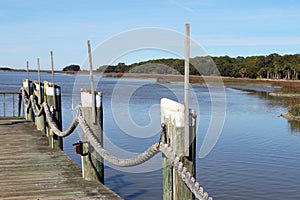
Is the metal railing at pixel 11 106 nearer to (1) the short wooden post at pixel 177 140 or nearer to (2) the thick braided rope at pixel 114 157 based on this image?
(2) the thick braided rope at pixel 114 157

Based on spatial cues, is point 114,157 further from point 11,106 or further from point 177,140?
point 11,106

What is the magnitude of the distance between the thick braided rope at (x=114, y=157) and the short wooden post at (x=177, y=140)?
0.30 meters

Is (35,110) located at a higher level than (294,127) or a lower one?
higher

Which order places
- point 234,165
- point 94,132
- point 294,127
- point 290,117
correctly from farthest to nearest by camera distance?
1. point 290,117
2. point 294,127
3. point 234,165
4. point 94,132

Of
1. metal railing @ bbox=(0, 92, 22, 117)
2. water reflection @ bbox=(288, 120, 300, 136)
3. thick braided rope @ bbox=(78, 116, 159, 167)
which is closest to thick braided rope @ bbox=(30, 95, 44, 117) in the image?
metal railing @ bbox=(0, 92, 22, 117)

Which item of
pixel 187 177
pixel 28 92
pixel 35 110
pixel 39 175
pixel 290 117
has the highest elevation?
pixel 28 92

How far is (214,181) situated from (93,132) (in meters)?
6.19

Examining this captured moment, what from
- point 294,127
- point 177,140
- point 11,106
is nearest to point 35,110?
point 177,140

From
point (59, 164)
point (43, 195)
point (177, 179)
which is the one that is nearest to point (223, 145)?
point (59, 164)

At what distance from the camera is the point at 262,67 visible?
104 meters

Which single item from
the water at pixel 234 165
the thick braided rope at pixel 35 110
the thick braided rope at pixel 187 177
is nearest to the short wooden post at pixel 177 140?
the thick braided rope at pixel 187 177

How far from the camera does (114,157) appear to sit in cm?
530

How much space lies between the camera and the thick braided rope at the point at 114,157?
429 centimetres

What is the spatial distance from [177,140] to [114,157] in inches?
72.5
